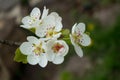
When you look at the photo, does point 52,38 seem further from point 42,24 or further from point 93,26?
point 93,26

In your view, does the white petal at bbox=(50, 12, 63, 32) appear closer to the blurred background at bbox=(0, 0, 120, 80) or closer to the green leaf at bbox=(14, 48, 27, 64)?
the green leaf at bbox=(14, 48, 27, 64)

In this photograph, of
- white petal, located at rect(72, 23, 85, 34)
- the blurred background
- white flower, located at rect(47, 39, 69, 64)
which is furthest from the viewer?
the blurred background

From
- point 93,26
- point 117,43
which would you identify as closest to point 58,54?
point 117,43

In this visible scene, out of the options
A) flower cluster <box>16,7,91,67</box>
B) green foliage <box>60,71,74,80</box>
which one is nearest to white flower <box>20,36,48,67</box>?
flower cluster <box>16,7,91,67</box>

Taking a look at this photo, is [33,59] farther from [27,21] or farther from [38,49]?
[27,21]

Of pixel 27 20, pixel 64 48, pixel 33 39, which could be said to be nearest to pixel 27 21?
pixel 27 20

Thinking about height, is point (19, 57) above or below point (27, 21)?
below
